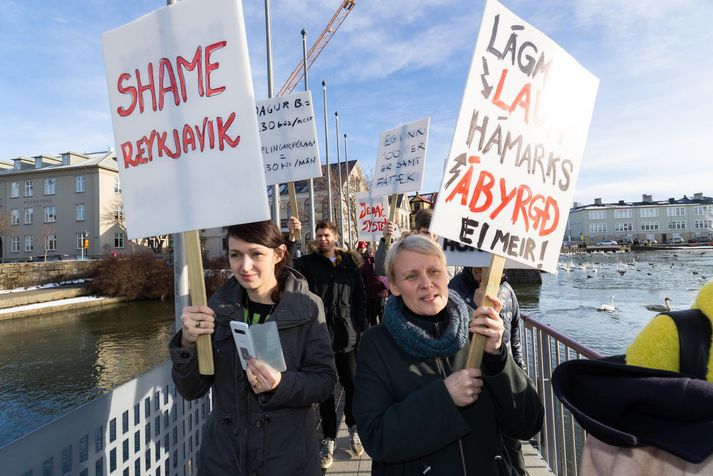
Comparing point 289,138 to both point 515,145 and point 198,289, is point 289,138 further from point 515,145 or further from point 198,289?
point 515,145

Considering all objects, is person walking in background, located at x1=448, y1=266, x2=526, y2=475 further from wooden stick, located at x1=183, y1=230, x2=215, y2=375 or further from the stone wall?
the stone wall

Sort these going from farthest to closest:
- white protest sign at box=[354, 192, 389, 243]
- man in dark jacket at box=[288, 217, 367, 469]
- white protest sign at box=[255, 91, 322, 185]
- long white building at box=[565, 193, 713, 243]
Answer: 1. long white building at box=[565, 193, 713, 243]
2. white protest sign at box=[354, 192, 389, 243]
3. white protest sign at box=[255, 91, 322, 185]
4. man in dark jacket at box=[288, 217, 367, 469]

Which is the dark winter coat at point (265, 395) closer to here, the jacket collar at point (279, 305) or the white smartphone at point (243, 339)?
the jacket collar at point (279, 305)

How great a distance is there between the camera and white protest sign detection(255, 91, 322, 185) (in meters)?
5.11

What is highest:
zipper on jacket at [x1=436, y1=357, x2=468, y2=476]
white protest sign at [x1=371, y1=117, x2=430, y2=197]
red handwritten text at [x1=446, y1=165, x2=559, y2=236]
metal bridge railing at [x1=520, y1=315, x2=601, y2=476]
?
white protest sign at [x1=371, y1=117, x2=430, y2=197]

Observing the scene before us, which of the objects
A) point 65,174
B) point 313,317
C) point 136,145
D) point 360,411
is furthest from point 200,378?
point 65,174

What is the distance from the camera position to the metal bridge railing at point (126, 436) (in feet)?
5.27

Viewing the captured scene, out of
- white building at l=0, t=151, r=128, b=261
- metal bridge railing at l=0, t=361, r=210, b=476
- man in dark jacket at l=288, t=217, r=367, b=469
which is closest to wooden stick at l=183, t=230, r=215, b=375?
metal bridge railing at l=0, t=361, r=210, b=476

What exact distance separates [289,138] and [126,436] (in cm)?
380

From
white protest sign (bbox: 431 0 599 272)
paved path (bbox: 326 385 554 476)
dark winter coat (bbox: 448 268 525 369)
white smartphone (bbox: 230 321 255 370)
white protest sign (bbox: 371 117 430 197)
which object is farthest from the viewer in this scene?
white protest sign (bbox: 371 117 430 197)

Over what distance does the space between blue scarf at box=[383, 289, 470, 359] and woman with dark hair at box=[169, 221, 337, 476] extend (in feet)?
1.66

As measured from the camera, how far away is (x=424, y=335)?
1711 millimetres

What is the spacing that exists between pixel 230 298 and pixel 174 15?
4.55 ft

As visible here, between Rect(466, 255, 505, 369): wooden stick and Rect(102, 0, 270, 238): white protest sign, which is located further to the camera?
Rect(102, 0, 270, 238): white protest sign
